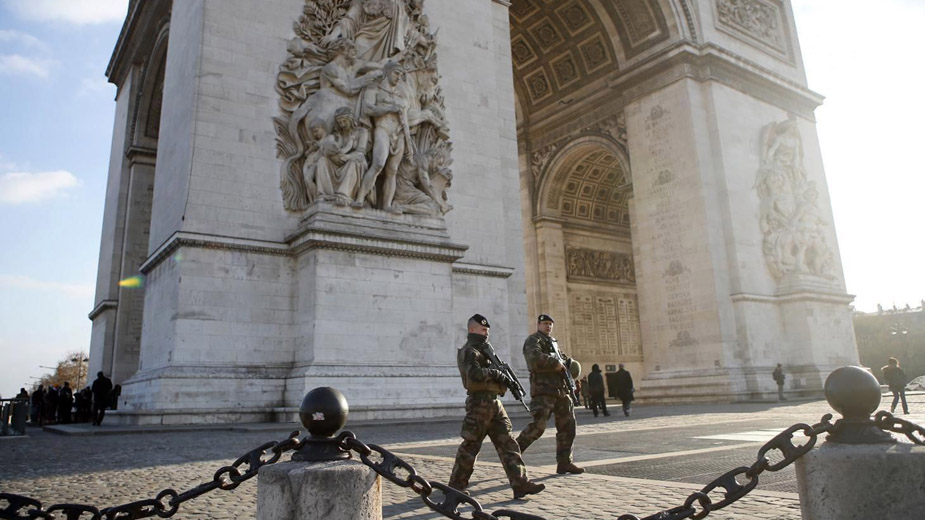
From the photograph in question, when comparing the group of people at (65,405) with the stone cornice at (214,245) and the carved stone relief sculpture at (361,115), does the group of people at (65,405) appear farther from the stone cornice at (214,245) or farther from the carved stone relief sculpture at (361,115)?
the carved stone relief sculpture at (361,115)

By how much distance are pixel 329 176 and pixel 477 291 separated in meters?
3.87

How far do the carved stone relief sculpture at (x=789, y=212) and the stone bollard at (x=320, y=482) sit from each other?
20.1m

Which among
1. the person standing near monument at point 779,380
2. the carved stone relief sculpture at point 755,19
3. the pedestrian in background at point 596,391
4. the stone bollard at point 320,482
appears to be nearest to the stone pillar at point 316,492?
the stone bollard at point 320,482

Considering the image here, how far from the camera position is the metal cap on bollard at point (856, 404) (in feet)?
9.04

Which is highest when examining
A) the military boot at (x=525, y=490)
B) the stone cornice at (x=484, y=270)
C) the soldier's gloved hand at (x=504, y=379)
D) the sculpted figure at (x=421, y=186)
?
the sculpted figure at (x=421, y=186)

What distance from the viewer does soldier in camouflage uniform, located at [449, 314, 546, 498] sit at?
15.7ft

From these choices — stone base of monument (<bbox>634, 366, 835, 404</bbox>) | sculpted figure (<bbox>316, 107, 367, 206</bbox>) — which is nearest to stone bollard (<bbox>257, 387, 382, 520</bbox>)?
sculpted figure (<bbox>316, 107, 367, 206</bbox>)

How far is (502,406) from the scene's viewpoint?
5.28m

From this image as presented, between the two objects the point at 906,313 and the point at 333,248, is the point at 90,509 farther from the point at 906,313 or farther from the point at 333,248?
the point at 906,313

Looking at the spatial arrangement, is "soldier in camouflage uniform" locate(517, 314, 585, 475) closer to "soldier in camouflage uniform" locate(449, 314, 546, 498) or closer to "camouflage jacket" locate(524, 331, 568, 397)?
"camouflage jacket" locate(524, 331, 568, 397)

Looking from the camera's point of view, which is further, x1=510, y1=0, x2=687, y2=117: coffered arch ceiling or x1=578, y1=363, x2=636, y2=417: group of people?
x1=510, y1=0, x2=687, y2=117: coffered arch ceiling

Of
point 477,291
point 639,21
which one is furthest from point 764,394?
point 639,21

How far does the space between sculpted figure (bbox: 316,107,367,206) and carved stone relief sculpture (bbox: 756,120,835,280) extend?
43.9 feet

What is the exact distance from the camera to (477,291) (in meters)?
14.3
